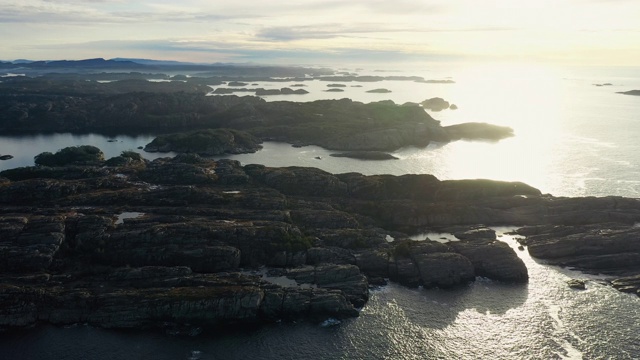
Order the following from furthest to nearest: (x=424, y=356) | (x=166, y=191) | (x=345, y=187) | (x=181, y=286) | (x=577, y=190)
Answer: (x=577, y=190) → (x=345, y=187) → (x=166, y=191) → (x=181, y=286) → (x=424, y=356)

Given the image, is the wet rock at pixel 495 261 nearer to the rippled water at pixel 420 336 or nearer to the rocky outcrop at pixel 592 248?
the rippled water at pixel 420 336

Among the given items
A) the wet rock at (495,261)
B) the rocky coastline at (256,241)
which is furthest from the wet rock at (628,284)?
the wet rock at (495,261)

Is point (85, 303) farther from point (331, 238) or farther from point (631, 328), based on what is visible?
point (631, 328)

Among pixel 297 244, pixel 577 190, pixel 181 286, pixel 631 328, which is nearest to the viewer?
pixel 631 328

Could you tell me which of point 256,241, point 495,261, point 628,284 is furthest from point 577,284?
point 256,241

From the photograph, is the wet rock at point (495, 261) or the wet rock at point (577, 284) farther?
the wet rock at point (495, 261)

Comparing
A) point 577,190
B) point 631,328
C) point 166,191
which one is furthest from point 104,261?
point 577,190

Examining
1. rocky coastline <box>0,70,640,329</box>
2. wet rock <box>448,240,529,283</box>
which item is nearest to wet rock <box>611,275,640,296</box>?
rocky coastline <box>0,70,640,329</box>

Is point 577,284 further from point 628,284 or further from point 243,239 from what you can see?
point 243,239
